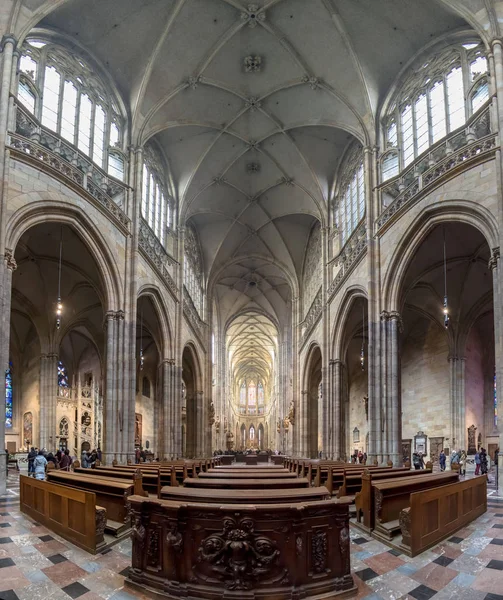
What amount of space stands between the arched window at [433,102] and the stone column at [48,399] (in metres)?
18.3

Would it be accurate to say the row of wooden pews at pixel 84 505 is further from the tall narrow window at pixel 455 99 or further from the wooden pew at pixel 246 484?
the tall narrow window at pixel 455 99

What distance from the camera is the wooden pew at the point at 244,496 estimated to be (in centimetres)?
511

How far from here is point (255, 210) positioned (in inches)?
1371

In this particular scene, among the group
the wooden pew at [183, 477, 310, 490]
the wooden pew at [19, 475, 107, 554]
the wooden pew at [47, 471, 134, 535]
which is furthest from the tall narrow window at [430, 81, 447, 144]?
the wooden pew at [19, 475, 107, 554]

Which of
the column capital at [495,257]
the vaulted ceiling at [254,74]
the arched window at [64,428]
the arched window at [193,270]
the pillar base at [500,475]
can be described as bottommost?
the arched window at [64,428]

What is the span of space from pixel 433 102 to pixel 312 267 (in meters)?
18.0

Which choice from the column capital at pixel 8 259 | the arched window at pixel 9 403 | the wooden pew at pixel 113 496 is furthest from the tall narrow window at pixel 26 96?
the arched window at pixel 9 403

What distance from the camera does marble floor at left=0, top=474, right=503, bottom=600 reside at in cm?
509

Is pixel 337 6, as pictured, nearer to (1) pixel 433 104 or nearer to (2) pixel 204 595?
(1) pixel 433 104

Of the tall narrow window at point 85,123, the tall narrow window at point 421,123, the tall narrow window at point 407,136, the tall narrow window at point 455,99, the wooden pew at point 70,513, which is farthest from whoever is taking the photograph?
the tall narrow window at point 407,136

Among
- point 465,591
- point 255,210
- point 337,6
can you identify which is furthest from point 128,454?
point 255,210

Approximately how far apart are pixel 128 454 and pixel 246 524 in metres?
14.9

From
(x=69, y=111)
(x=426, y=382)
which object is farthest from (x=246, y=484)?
(x=426, y=382)

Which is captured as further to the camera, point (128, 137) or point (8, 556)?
point (128, 137)
